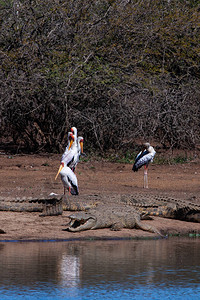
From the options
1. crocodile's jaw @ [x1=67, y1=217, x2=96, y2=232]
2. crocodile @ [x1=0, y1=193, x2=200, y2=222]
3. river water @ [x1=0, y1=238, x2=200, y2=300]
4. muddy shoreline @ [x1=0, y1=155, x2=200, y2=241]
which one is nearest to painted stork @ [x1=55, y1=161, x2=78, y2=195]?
crocodile @ [x1=0, y1=193, x2=200, y2=222]

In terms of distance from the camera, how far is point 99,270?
6.23m

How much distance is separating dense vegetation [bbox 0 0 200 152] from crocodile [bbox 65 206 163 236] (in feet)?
20.2

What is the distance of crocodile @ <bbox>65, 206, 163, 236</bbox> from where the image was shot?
830 cm

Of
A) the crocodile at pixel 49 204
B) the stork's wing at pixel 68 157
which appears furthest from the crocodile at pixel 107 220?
the stork's wing at pixel 68 157

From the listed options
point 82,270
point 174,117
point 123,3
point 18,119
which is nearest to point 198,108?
point 174,117

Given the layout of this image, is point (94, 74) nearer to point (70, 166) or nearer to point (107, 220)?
point (70, 166)

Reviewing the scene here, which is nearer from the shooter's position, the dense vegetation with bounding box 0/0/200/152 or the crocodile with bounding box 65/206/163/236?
the crocodile with bounding box 65/206/163/236

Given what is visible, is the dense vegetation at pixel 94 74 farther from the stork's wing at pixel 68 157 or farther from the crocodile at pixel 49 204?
the crocodile at pixel 49 204

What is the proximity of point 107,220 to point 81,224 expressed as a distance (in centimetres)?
38

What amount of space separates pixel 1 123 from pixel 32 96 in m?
1.28

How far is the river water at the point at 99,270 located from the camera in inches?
211

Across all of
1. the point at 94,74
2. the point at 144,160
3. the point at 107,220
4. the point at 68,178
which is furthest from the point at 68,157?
the point at 94,74

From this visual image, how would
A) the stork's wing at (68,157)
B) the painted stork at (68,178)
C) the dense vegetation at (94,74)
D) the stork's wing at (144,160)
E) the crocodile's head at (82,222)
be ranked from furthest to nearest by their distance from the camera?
the dense vegetation at (94,74), the stork's wing at (144,160), the stork's wing at (68,157), the painted stork at (68,178), the crocodile's head at (82,222)

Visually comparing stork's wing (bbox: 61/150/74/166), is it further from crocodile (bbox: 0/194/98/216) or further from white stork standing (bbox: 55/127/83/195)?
crocodile (bbox: 0/194/98/216)
